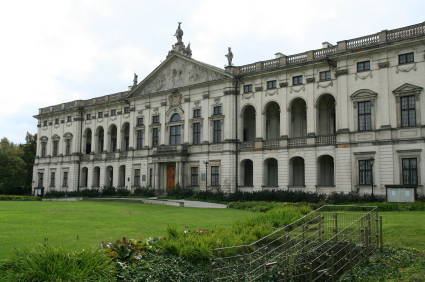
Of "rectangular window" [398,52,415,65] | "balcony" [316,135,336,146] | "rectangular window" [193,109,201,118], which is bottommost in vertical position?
"balcony" [316,135,336,146]

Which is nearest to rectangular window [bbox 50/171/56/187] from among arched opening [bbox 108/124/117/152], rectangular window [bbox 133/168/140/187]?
arched opening [bbox 108/124/117/152]

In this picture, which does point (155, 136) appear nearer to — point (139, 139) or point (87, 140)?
point (139, 139)

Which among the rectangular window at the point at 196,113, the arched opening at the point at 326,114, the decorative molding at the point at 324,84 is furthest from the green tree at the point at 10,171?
the decorative molding at the point at 324,84

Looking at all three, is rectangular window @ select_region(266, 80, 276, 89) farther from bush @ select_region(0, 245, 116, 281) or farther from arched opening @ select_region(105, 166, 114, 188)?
bush @ select_region(0, 245, 116, 281)

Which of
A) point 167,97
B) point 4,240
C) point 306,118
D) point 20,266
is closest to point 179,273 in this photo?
point 20,266

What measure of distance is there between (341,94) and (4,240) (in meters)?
33.2

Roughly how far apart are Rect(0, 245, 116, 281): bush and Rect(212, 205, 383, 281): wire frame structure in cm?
285

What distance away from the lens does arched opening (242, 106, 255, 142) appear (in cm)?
5103

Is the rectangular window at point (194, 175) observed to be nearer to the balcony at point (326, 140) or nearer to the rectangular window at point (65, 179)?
the balcony at point (326, 140)

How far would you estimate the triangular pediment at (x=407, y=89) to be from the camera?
36.3m

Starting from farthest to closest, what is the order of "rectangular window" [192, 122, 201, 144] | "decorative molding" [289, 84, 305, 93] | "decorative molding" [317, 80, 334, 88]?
"rectangular window" [192, 122, 201, 144] < "decorative molding" [289, 84, 305, 93] < "decorative molding" [317, 80, 334, 88]

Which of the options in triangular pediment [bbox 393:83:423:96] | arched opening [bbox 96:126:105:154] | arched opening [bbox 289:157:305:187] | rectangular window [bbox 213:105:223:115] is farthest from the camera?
arched opening [bbox 96:126:105:154]

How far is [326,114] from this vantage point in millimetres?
45344

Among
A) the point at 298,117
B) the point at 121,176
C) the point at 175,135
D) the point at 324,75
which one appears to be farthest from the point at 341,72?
the point at 121,176
